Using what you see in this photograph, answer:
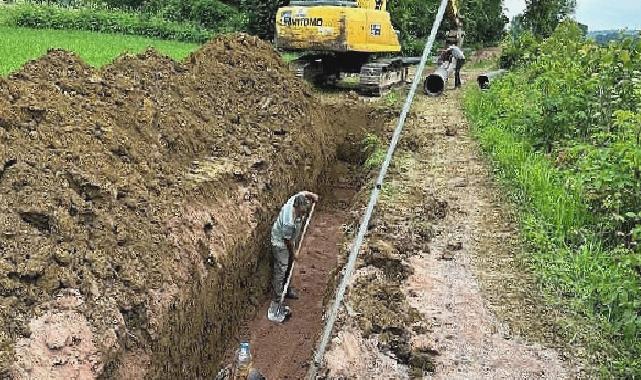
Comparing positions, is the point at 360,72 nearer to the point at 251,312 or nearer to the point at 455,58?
the point at 455,58

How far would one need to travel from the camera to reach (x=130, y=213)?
564 cm

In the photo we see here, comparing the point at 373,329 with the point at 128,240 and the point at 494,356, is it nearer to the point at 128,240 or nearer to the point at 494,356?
the point at 494,356

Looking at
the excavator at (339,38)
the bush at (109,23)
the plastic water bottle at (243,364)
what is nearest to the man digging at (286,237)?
the plastic water bottle at (243,364)

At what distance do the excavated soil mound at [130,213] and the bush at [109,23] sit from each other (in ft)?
64.6

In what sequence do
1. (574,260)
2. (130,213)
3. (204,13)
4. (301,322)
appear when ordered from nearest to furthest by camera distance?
(130,213) < (574,260) < (301,322) < (204,13)

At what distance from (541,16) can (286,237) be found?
2441 centimetres

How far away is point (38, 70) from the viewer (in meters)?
6.94

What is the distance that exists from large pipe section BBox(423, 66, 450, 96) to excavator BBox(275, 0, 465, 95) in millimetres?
909

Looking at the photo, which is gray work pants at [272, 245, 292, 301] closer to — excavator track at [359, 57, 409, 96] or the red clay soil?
the red clay soil

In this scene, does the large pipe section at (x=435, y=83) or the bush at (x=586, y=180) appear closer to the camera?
the bush at (x=586, y=180)

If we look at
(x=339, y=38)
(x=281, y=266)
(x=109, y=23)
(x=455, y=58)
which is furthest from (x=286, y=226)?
(x=109, y=23)

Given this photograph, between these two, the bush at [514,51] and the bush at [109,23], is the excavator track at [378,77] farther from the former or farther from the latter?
the bush at [109,23]

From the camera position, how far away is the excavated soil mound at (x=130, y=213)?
14.3 ft

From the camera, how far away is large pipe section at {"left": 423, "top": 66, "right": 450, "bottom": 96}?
1659cm
